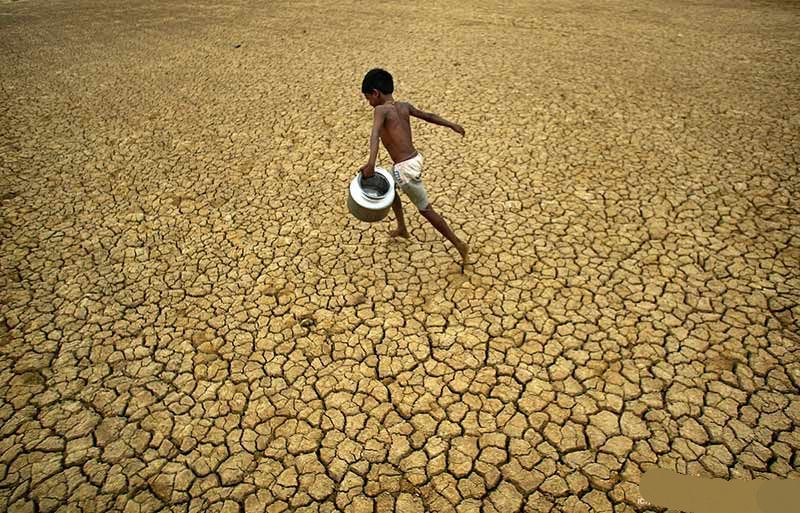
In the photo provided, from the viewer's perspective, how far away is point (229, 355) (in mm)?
3301

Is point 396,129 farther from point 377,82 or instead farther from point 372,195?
point 372,195

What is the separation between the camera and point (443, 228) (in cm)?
368

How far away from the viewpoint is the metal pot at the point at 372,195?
3.28 m

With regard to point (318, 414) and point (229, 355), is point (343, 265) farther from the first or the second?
point (318, 414)

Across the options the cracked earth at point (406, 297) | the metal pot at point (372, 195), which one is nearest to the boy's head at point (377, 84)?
the metal pot at point (372, 195)

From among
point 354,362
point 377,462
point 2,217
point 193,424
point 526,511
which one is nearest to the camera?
point 526,511

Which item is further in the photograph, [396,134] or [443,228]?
[443,228]

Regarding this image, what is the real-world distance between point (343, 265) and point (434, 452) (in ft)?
6.03

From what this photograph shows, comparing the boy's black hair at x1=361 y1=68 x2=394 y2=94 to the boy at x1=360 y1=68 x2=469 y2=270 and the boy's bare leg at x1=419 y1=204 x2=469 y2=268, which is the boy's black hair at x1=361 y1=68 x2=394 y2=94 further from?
the boy's bare leg at x1=419 y1=204 x2=469 y2=268

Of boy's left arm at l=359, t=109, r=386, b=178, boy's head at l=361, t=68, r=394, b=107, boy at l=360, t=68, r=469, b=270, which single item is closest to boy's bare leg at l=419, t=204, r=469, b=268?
boy at l=360, t=68, r=469, b=270

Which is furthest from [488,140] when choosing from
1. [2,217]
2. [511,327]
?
[2,217]

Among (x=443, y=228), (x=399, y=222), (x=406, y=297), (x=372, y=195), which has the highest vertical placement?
(x=372, y=195)

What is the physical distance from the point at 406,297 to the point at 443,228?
2.06ft

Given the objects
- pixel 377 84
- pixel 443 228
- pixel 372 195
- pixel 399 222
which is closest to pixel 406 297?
pixel 443 228
